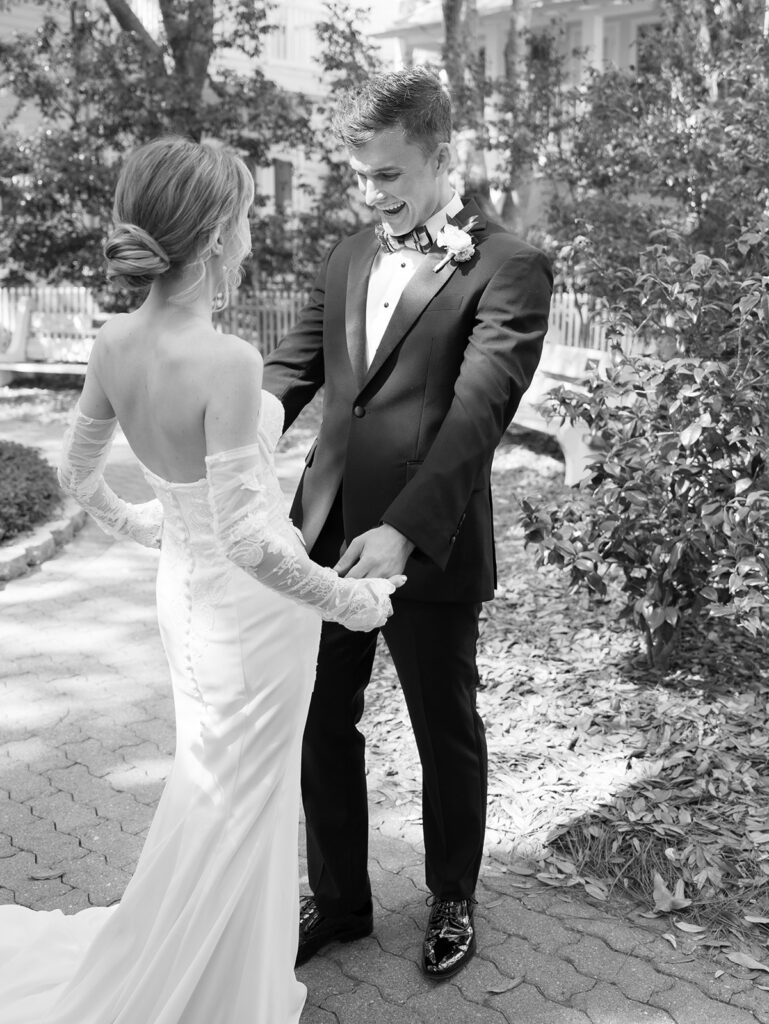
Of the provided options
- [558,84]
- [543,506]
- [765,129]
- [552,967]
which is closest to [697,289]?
[543,506]

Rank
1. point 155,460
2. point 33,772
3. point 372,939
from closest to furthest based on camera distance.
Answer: point 155,460 → point 372,939 → point 33,772

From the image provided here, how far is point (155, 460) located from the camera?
254 centimetres

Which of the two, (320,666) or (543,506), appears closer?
(320,666)

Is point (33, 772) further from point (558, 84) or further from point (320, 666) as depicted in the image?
point (558, 84)

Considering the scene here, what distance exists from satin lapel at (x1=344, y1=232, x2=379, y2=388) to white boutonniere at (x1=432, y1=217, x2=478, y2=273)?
0.83 feet

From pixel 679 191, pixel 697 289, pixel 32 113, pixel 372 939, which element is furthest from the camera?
pixel 32 113

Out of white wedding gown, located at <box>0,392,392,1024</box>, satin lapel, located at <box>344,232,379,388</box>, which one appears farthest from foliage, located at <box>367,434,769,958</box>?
satin lapel, located at <box>344,232,379,388</box>

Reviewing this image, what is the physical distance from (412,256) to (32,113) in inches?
905

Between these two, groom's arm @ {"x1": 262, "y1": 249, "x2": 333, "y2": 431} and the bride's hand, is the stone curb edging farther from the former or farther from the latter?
the bride's hand

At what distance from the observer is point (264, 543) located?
2.42m

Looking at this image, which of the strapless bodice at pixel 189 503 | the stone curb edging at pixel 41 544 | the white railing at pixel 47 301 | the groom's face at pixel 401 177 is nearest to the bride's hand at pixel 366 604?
the strapless bodice at pixel 189 503

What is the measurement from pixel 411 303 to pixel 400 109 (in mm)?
483

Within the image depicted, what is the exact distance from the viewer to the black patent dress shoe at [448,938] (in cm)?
319

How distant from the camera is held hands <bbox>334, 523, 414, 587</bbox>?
2.79 metres
